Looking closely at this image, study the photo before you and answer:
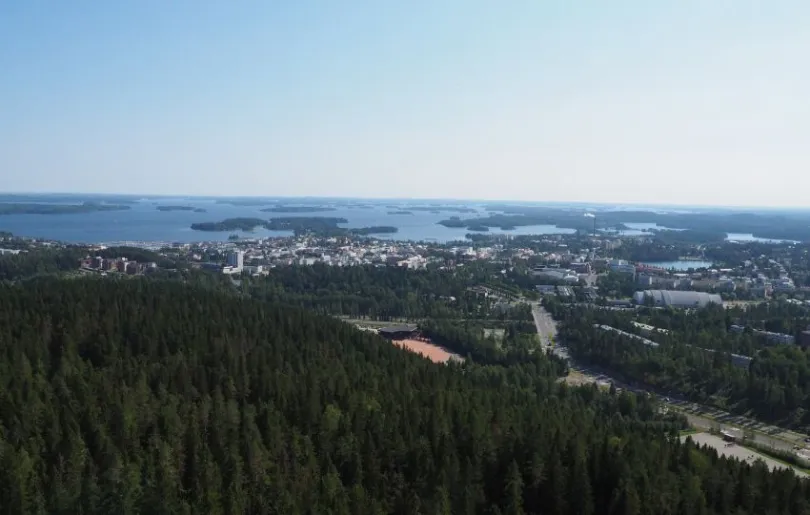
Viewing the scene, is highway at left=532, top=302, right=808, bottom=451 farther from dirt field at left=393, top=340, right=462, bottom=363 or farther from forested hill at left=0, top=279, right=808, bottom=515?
dirt field at left=393, top=340, right=462, bottom=363

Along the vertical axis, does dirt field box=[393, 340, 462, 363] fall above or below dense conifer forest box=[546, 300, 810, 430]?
below

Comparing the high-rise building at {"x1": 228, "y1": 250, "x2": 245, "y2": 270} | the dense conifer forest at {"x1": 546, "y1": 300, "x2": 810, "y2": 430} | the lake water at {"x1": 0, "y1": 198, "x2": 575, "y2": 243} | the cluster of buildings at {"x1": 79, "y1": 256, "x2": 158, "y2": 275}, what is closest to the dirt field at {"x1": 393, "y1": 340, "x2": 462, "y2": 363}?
the dense conifer forest at {"x1": 546, "y1": 300, "x2": 810, "y2": 430}

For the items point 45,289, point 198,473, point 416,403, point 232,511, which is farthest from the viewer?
point 45,289

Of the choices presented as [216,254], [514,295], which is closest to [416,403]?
[514,295]

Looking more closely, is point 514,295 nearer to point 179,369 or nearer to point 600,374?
point 600,374

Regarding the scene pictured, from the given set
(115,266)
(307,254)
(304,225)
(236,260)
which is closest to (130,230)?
(304,225)

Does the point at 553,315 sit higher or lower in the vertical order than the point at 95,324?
lower

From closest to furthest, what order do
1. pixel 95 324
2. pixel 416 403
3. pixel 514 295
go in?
pixel 416 403
pixel 95 324
pixel 514 295

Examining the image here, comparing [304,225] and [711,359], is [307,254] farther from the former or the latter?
[711,359]
